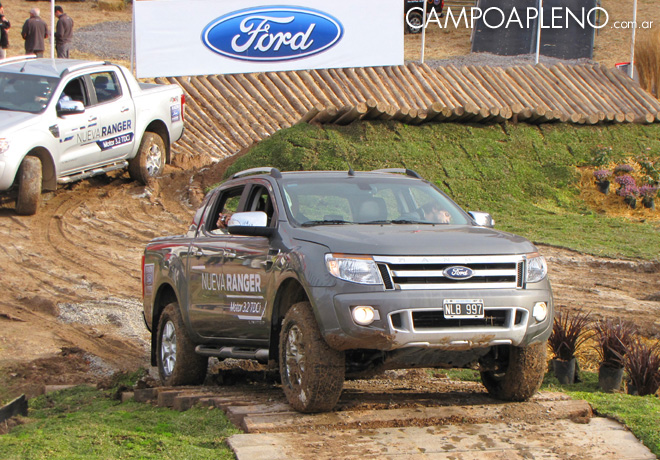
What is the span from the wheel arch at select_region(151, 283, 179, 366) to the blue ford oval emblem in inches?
483

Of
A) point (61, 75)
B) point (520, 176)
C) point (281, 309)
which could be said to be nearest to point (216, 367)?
point (281, 309)

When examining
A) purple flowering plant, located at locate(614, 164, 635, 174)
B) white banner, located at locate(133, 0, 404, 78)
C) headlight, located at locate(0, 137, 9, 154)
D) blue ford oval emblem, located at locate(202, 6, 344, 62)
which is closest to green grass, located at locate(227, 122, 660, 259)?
purple flowering plant, located at locate(614, 164, 635, 174)

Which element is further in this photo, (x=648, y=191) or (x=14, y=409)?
(x=648, y=191)

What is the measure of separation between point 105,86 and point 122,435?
10.9 m

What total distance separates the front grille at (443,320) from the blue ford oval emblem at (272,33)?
1528 cm

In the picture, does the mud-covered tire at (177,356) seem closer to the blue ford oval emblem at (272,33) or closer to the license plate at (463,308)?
the license plate at (463,308)

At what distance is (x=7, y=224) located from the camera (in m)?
14.4

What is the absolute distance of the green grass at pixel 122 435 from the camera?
536 cm

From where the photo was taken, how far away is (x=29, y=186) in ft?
46.6

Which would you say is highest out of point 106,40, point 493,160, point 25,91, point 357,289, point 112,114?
point 106,40

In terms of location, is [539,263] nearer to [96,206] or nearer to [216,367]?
[216,367]

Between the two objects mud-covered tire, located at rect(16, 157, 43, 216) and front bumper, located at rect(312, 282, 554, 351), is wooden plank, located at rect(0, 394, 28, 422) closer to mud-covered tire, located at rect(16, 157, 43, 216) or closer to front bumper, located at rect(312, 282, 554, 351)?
front bumper, located at rect(312, 282, 554, 351)

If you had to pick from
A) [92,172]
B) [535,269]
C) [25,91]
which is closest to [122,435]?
[535,269]

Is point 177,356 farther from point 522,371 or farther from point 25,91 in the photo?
point 25,91
